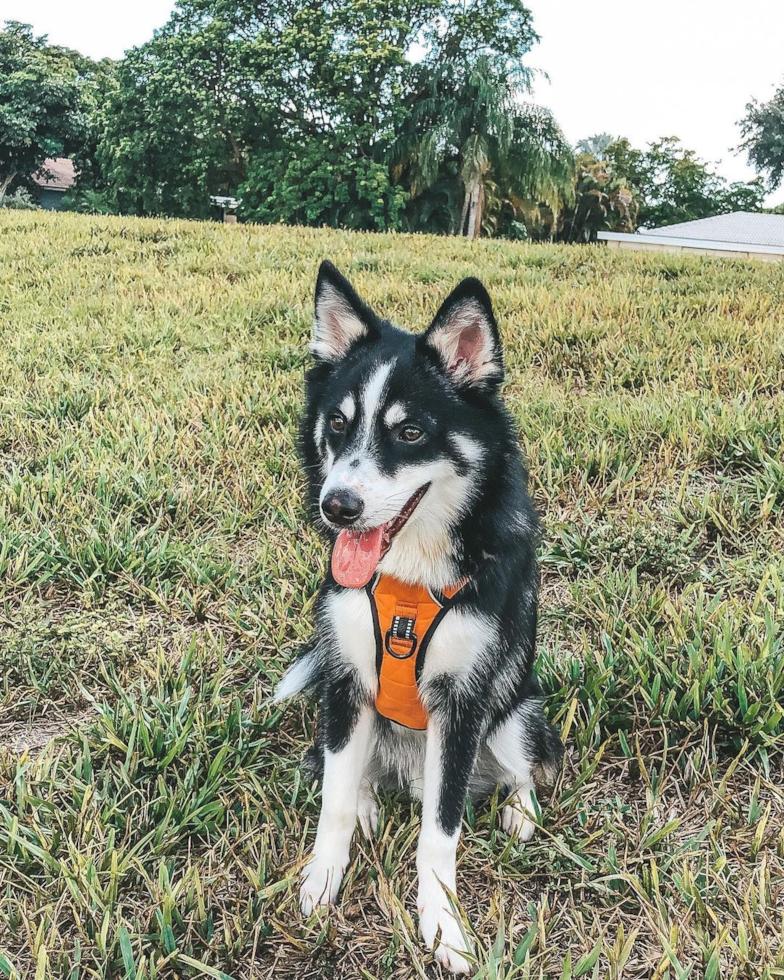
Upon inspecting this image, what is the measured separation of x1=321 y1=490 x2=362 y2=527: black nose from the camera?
1.64 m

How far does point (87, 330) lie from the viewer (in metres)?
5.39

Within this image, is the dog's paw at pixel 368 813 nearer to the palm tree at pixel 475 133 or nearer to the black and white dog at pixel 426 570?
the black and white dog at pixel 426 570

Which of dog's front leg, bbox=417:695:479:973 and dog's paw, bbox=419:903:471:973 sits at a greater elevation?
dog's front leg, bbox=417:695:479:973

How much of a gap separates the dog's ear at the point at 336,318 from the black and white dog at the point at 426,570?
0.01 meters

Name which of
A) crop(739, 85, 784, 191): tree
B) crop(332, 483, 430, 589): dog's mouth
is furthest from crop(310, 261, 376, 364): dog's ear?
crop(739, 85, 784, 191): tree

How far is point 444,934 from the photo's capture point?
66.1 inches

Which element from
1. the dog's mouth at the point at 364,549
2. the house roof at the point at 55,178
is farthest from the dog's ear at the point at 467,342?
the house roof at the point at 55,178

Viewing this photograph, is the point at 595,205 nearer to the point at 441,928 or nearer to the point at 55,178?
the point at 55,178

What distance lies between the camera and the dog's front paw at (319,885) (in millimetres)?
1765

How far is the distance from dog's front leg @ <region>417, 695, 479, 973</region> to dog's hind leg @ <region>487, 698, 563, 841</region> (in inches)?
10.3

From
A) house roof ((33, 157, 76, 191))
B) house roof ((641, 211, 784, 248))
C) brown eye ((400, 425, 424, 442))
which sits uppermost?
house roof ((33, 157, 76, 191))

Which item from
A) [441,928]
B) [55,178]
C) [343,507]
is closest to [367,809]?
[441,928]

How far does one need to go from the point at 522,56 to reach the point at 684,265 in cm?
2148

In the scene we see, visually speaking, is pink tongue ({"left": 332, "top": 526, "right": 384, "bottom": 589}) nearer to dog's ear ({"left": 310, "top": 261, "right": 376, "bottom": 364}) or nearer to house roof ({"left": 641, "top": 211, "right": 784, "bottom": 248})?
dog's ear ({"left": 310, "top": 261, "right": 376, "bottom": 364})
